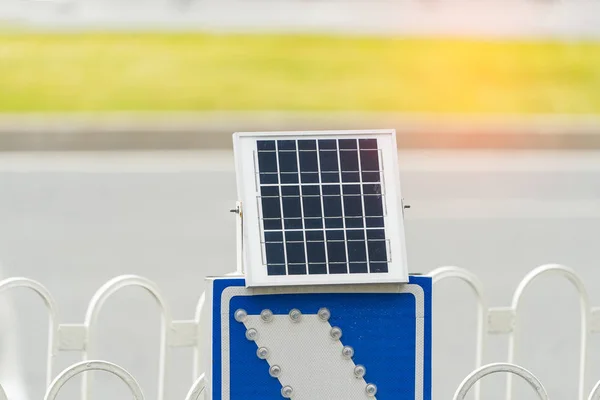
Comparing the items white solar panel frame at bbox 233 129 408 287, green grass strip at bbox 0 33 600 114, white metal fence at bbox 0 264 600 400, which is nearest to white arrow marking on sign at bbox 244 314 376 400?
white solar panel frame at bbox 233 129 408 287

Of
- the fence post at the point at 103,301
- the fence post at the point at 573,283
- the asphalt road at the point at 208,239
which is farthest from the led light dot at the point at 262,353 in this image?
the asphalt road at the point at 208,239

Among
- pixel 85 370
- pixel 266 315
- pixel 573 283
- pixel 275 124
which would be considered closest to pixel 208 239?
pixel 275 124

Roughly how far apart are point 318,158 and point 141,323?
484 centimetres

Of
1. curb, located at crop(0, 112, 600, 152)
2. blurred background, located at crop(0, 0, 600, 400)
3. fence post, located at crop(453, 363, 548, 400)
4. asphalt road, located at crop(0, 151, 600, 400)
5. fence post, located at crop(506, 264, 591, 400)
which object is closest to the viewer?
fence post, located at crop(453, 363, 548, 400)

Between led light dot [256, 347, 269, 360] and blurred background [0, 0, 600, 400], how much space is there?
4.94 m

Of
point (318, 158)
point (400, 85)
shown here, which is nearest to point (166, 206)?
point (400, 85)

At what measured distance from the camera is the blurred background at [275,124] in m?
9.09

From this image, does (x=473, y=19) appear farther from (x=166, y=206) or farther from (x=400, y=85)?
(x=166, y=206)

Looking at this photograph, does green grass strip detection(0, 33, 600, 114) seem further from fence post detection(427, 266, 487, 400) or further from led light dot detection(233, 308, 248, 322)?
led light dot detection(233, 308, 248, 322)

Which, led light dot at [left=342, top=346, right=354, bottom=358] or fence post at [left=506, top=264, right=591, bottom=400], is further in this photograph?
fence post at [left=506, top=264, right=591, bottom=400]

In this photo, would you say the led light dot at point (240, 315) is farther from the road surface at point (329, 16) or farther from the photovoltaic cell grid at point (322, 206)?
the road surface at point (329, 16)

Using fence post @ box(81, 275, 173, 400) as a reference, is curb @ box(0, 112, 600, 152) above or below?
above

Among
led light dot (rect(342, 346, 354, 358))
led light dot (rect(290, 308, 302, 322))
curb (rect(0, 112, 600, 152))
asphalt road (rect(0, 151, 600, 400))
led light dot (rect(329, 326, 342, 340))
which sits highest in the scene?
curb (rect(0, 112, 600, 152))

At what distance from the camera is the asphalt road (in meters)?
6.88
